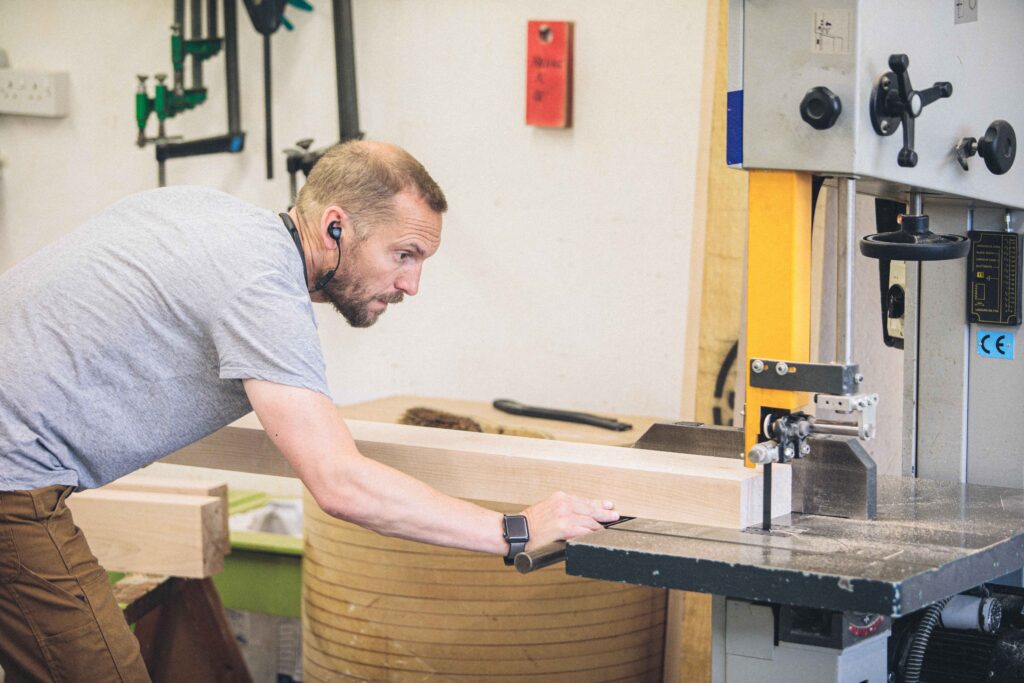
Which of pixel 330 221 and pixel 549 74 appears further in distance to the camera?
pixel 549 74

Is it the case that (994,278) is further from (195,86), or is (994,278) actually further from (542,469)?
(195,86)

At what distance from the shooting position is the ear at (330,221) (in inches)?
76.0

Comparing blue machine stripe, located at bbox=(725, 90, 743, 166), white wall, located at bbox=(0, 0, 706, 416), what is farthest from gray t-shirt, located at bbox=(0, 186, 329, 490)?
white wall, located at bbox=(0, 0, 706, 416)

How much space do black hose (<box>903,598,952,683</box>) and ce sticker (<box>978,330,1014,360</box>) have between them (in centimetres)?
42

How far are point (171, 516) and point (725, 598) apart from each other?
1498mm

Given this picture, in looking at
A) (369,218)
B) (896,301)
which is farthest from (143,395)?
(896,301)

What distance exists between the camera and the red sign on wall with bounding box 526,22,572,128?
9.86 feet

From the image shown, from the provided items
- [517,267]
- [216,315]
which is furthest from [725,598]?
[517,267]

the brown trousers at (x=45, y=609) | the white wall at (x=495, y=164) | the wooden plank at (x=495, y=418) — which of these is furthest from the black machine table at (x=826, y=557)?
the white wall at (x=495, y=164)

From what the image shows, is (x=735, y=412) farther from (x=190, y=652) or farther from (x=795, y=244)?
(x=190, y=652)

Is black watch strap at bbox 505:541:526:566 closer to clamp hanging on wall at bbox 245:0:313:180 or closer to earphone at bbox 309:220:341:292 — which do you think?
earphone at bbox 309:220:341:292

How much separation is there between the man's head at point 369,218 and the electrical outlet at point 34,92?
2009 mm

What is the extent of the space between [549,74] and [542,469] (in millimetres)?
1477

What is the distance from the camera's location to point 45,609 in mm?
1771
